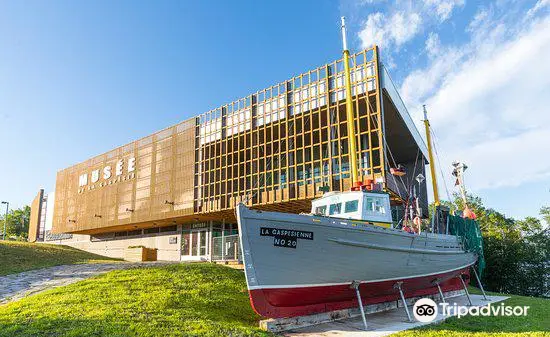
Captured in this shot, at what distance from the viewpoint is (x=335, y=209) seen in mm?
14117

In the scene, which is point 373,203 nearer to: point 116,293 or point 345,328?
point 345,328

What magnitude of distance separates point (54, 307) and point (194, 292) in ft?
13.6

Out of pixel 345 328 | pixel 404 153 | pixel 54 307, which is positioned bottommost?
pixel 345 328

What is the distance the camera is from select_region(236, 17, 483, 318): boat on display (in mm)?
10133

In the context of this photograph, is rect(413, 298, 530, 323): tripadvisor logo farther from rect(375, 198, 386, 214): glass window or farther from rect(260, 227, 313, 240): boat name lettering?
rect(260, 227, 313, 240): boat name lettering

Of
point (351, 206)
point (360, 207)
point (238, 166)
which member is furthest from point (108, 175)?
point (360, 207)

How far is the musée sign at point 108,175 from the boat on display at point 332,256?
27.1 m

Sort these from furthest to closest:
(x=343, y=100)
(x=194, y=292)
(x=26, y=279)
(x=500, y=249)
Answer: (x=500, y=249) → (x=343, y=100) → (x=26, y=279) → (x=194, y=292)

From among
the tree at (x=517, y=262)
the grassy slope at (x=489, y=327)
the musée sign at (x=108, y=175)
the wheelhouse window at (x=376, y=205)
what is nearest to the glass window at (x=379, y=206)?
the wheelhouse window at (x=376, y=205)

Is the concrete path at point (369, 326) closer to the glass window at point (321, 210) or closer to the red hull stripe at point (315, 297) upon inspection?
the red hull stripe at point (315, 297)

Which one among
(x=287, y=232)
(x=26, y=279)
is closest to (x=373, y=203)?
(x=287, y=232)

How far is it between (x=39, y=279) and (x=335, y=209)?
12.4 m

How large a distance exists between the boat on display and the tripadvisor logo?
806 mm

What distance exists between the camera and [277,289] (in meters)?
10.2
